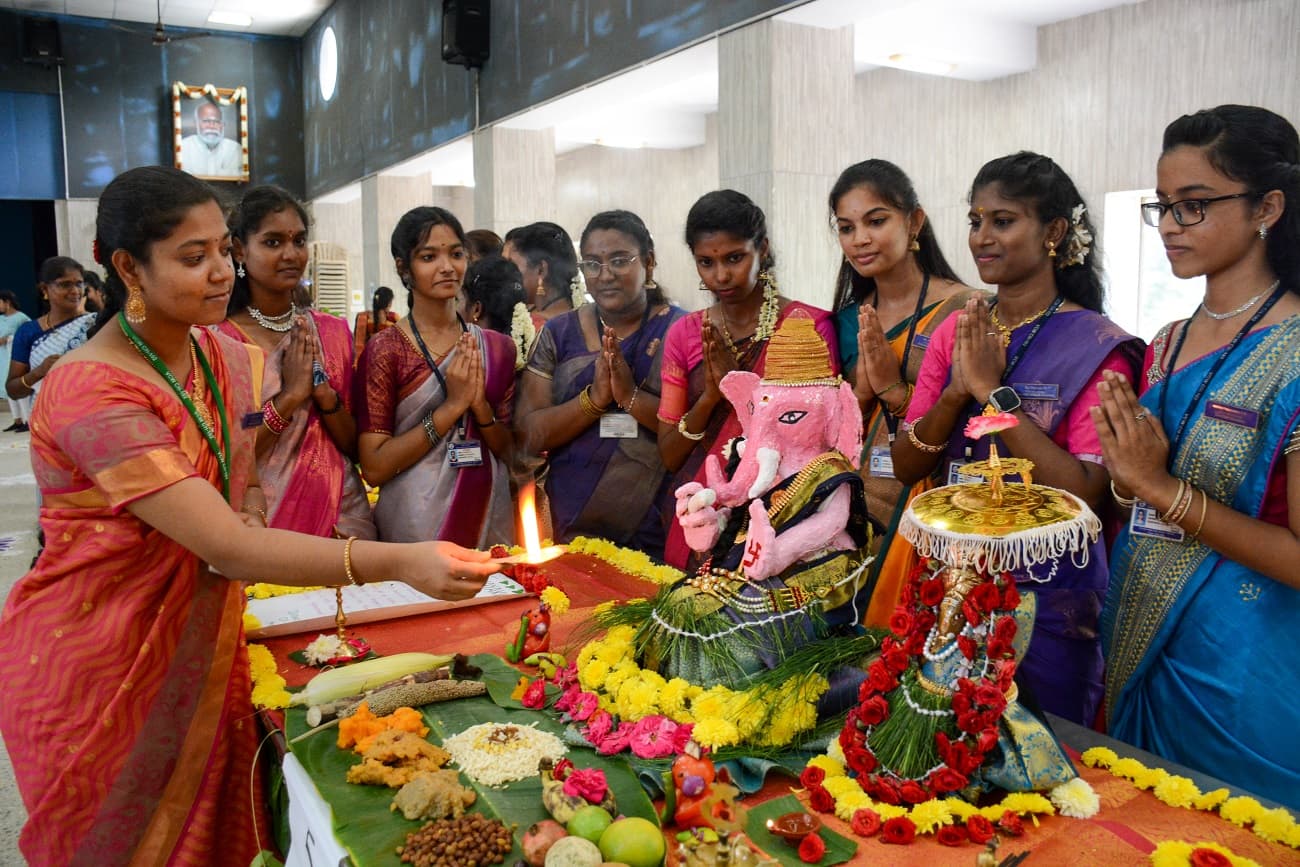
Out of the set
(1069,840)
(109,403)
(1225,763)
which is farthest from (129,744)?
(1225,763)

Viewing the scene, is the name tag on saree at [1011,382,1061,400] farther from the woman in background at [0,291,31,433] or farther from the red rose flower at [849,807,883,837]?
the woman in background at [0,291,31,433]

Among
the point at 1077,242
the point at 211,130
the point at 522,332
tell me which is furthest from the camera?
the point at 211,130

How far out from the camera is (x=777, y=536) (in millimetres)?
1827

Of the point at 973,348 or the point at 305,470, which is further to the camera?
the point at 305,470

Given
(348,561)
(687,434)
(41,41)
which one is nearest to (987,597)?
(348,561)

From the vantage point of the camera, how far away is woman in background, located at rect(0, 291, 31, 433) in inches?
433

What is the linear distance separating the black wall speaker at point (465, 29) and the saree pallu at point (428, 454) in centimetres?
555

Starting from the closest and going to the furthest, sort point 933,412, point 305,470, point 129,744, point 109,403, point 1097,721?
point 109,403 → point 129,744 → point 1097,721 → point 933,412 → point 305,470

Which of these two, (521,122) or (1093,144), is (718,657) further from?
(521,122)

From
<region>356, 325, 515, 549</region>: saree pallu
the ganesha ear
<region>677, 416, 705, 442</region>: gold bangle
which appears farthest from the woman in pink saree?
the ganesha ear

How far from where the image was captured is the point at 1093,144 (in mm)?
5582

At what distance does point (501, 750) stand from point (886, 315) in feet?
5.50

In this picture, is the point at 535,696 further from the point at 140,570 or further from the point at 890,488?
the point at 890,488

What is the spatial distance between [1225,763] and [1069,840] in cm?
60
